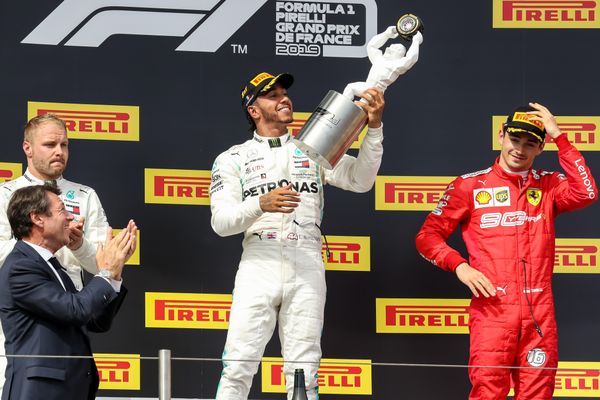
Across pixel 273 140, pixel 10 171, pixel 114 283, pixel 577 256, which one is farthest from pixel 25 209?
pixel 577 256

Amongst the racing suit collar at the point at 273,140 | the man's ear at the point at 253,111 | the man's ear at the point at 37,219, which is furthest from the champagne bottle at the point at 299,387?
the man's ear at the point at 253,111

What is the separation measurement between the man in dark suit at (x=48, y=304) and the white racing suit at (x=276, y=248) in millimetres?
678

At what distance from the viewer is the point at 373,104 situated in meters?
3.51

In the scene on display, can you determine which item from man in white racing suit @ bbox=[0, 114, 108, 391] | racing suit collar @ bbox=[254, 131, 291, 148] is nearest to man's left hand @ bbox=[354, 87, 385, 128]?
racing suit collar @ bbox=[254, 131, 291, 148]

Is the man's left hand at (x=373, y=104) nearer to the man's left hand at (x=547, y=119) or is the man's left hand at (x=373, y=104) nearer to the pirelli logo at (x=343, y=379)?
the man's left hand at (x=547, y=119)

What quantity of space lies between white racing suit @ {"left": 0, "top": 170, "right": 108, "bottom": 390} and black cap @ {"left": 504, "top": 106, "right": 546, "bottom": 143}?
135 centimetres

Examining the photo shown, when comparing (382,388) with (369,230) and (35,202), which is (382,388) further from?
(35,202)

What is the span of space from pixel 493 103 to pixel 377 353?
104 cm

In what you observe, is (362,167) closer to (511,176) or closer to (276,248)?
(276,248)

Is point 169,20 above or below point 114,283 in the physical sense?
above

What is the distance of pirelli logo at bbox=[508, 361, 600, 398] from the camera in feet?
13.9

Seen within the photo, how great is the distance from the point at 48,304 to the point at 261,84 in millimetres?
1304

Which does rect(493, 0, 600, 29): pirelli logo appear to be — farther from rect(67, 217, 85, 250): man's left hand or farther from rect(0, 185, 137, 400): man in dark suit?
rect(0, 185, 137, 400): man in dark suit

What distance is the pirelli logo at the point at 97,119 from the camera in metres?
4.20
